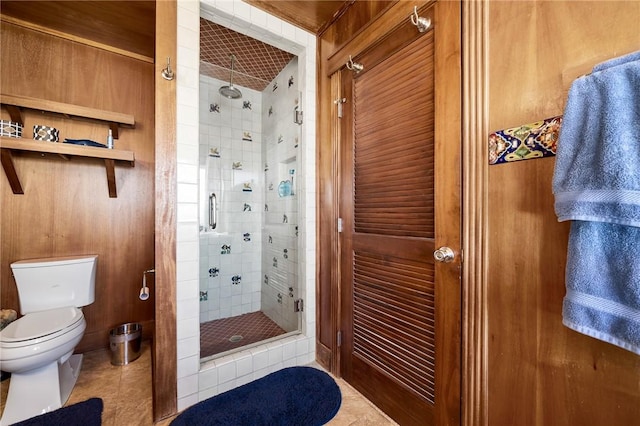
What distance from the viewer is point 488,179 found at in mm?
1012

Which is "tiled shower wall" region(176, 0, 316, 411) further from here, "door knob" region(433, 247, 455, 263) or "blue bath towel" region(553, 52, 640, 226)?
"blue bath towel" region(553, 52, 640, 226)

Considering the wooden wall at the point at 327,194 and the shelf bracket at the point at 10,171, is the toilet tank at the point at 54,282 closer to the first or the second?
the shelf bracket at the point at 10,171

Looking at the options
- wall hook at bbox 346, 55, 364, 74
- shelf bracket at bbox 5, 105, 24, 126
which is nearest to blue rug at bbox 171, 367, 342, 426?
wall hook at bbox 346, 55, 364, 74

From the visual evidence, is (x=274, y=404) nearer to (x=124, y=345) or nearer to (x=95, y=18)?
(x=124, y=345)

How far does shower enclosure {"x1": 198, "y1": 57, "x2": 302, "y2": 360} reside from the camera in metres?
2.11

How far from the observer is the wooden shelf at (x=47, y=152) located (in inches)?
63.3

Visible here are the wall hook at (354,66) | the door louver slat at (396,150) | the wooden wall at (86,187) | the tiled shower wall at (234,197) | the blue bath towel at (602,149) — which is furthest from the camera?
the tiled shower wall at (234,197)

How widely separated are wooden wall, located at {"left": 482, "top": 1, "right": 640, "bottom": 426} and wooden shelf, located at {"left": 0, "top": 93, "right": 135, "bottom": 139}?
7.68ft

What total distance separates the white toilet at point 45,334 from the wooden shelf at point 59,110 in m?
0.99

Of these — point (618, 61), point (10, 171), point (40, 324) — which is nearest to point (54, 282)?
point (40, 324)

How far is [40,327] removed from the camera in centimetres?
145

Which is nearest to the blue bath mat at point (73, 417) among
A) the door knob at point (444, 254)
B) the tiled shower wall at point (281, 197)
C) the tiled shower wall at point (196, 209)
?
the tiled shower wall at point (196, 209)

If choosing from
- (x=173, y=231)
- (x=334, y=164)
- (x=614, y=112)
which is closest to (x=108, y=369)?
(x=173, y=231)

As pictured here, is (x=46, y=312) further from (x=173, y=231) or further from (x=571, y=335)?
(x=571, y=335)
